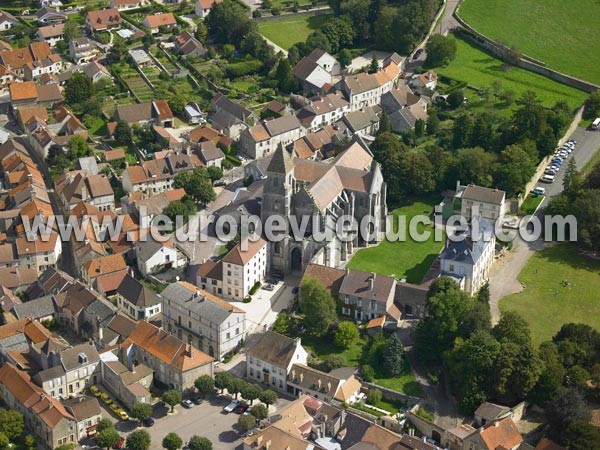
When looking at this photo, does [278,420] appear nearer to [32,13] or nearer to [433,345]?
[433,345]

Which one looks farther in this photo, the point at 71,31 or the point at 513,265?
the point at 71,31

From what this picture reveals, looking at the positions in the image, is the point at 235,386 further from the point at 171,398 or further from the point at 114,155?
the point at 114,155

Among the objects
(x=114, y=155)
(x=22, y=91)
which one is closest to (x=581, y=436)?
(x=114, y=155)

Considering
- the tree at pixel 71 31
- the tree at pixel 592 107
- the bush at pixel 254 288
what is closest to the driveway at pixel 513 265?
the tree at pixel 592 107

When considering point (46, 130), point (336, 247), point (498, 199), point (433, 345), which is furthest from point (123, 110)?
point (433, 345)

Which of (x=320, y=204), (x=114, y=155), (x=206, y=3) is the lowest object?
Result: (x=114, y=155)

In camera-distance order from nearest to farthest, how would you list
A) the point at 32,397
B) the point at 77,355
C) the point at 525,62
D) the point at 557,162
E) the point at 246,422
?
the point at 246,422 → the point at 32,397 → the point at 77,355 → the point at 557,162 → the point at 525,62

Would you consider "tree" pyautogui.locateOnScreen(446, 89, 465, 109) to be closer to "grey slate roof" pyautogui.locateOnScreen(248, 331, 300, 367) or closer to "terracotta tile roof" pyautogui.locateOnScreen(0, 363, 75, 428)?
"grey slate roof" pyautogui.locateOnScreen(248, 331, 300, 367)

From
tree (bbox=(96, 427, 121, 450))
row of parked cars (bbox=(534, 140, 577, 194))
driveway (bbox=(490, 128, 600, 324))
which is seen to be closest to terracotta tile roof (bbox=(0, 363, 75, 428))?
tree (bbox=(96, 427, 121, 450))
